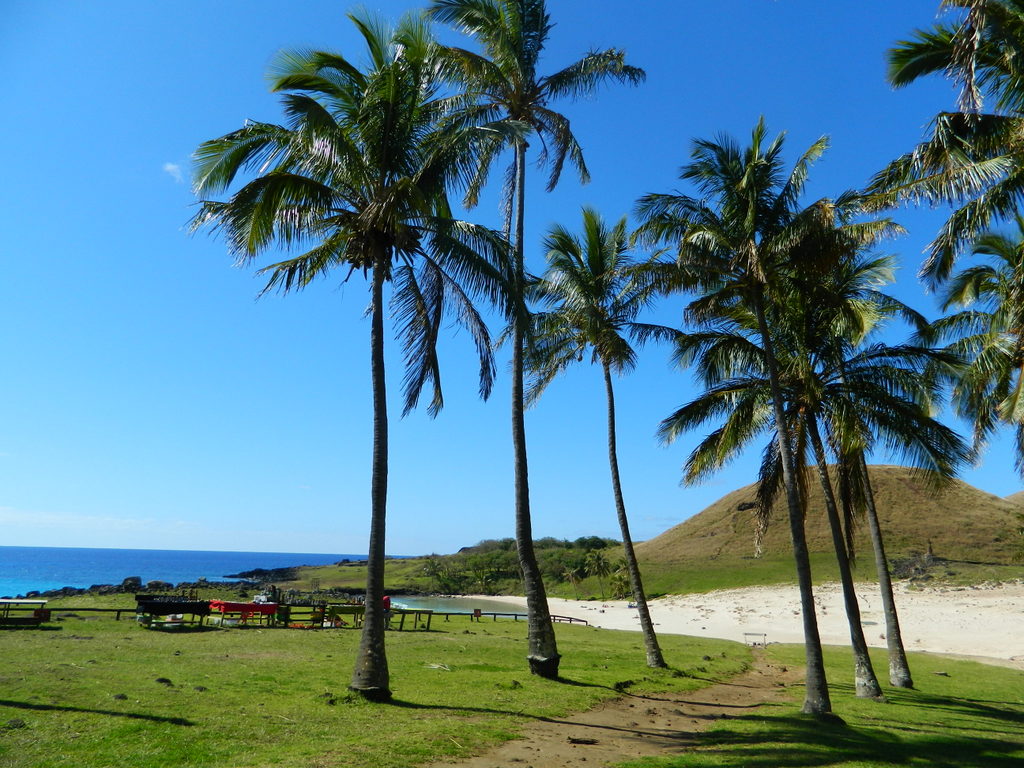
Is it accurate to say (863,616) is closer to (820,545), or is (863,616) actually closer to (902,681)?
(820,545)

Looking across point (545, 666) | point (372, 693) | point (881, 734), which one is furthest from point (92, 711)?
point (881, 734)

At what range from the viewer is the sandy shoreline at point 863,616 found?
35.1 m

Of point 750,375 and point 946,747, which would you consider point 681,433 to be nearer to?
point 750,375

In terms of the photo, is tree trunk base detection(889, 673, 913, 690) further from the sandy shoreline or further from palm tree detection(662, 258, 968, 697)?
the sandy shoreline

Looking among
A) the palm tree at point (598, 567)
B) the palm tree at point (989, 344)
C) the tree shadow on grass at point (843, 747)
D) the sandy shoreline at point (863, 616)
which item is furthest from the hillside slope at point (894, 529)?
the tree shadow on grass at point (843, 747)

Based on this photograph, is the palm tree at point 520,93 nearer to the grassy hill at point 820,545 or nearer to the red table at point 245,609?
the red table at point 245,609

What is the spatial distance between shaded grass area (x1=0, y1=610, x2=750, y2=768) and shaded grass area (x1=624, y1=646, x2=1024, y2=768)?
9.98ft

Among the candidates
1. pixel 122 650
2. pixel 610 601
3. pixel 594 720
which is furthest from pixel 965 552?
pixel 122 650

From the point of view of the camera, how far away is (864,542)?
70.6 meters

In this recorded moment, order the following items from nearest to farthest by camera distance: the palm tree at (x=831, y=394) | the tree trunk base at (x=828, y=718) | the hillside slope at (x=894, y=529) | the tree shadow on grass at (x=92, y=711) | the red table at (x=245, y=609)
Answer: the tree shadow on grass at (x=92, y=711) < the tree trunk base at (x=828, y=718) < the palm tree at (x=831, y=394) < the red table at (x=245, y=609) < the hillside slope at (x=894, y=529)

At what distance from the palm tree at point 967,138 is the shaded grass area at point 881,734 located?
28.3ft

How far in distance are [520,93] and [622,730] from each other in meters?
15.3

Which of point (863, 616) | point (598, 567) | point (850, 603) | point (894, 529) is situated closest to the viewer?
point (850, 603)

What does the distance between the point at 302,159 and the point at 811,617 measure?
43.5 ft
